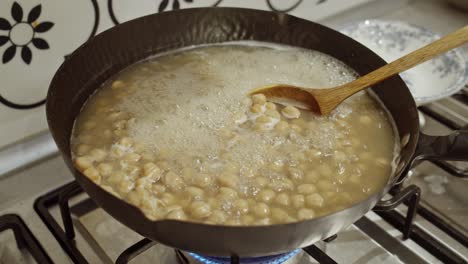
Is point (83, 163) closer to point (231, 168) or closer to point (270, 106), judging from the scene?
point (231, 168)

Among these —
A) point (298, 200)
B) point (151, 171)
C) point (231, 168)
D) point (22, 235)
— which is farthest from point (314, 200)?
point (22, 235)

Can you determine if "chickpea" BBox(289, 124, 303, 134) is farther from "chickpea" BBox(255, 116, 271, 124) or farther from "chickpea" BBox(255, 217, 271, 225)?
"chickpea" BBox(255, 217, 271, 225)

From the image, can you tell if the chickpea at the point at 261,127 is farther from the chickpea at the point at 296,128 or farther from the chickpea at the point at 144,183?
the chickpea at the point at 144,183

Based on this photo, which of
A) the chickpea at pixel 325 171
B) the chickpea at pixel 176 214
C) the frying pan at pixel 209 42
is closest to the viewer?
the frying pan at pixel 209 42

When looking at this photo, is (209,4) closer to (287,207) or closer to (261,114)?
(261,114)

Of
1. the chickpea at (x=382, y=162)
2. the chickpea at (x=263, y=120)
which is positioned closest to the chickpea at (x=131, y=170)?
the chickpea at (x=263, y=120)

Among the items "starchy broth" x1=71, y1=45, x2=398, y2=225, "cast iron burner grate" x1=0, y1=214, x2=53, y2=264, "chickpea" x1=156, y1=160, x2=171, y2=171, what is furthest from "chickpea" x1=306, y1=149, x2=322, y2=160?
"cast iron burner grate" x1=0, y1=214, x2=53, y2=264
